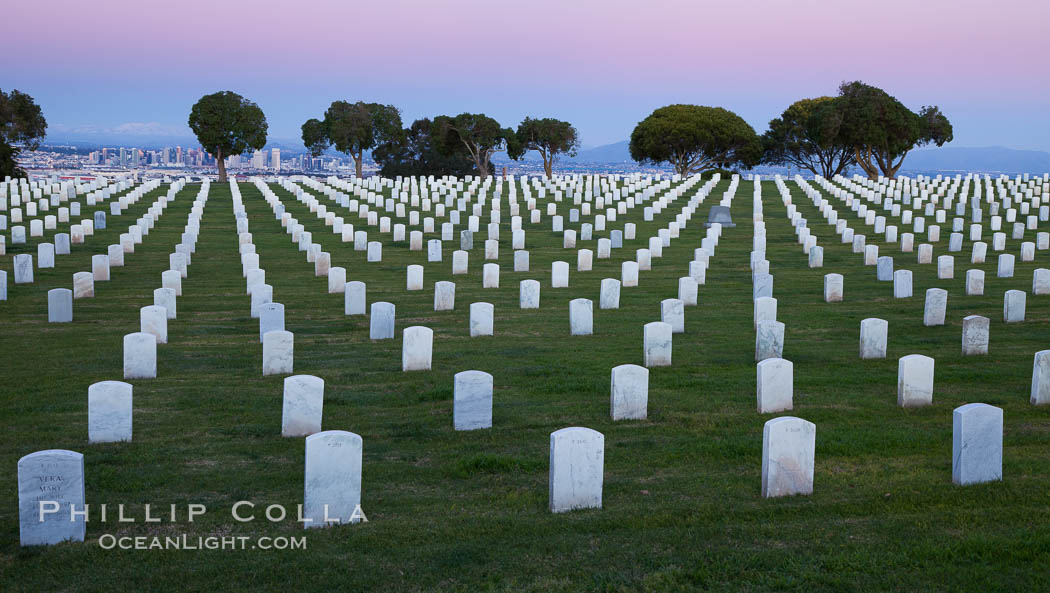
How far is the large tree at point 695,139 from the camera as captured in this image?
7606 cm

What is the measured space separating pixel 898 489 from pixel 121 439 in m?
7.25

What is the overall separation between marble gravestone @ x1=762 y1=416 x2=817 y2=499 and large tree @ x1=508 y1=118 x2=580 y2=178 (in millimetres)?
69596

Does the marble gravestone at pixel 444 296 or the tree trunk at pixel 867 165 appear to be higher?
the tree trunk at pixel 867 165

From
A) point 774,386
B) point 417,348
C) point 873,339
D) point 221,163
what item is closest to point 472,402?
point 417,348

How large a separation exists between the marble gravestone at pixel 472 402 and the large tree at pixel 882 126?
65.4 meters

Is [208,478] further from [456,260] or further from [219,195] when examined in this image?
[219,195]

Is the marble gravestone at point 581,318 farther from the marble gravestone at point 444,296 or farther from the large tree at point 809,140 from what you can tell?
the large tree at point 809,140

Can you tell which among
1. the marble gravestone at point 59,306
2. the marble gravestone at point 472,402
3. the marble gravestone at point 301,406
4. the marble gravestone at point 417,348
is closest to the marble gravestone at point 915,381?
the marble gravestone at point 472,402

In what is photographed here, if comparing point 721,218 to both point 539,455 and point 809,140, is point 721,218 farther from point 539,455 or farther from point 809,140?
point 809,140

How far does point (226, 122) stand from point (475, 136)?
63.6ft

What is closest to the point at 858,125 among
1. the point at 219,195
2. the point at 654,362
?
the point at 219,195

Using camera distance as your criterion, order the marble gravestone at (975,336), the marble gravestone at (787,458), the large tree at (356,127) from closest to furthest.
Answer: the marble gravestone at (787,458)
the marble gravestone at (975,336)
the large tree at (356,127)

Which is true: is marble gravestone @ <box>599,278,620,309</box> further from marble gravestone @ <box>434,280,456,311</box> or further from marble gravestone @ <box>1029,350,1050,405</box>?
marble gravestone @ <box>1029,350,1050,405</box>

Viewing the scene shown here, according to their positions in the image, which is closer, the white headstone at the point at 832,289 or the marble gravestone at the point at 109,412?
the marble gravestone at the point at 109,412
